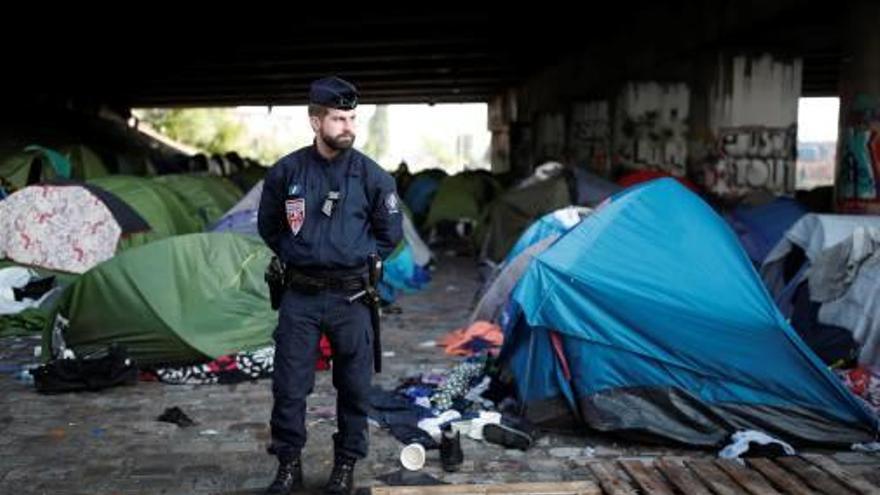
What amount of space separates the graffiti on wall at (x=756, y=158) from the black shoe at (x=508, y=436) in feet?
34.1

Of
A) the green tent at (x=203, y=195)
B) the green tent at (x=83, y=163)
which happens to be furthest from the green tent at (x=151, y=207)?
the green tent at (x=83, y=163)

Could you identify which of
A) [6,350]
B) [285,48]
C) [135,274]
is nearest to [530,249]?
[135,274]

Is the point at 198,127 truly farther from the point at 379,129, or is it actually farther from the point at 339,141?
the point at 339,141

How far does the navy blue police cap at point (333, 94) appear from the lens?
4000 mm

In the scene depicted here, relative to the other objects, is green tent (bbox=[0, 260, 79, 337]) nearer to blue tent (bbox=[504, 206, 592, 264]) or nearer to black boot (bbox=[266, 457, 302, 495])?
blue tent (bbox=[504, 206, 592, 264])

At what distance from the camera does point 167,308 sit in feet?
22.0

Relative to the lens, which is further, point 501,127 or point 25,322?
point 501,127

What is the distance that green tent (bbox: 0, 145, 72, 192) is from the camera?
1158cm

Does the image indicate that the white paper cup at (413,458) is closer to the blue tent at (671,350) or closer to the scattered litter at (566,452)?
the scattered litter at (566,452)

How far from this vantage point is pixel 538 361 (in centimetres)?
554

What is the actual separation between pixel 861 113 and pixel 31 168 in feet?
37.5

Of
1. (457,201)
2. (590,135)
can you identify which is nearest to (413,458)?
(457,201)

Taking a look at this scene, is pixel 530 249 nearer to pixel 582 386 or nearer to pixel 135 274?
pixel 582 386

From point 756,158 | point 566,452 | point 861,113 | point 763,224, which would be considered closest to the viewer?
point 566,452
